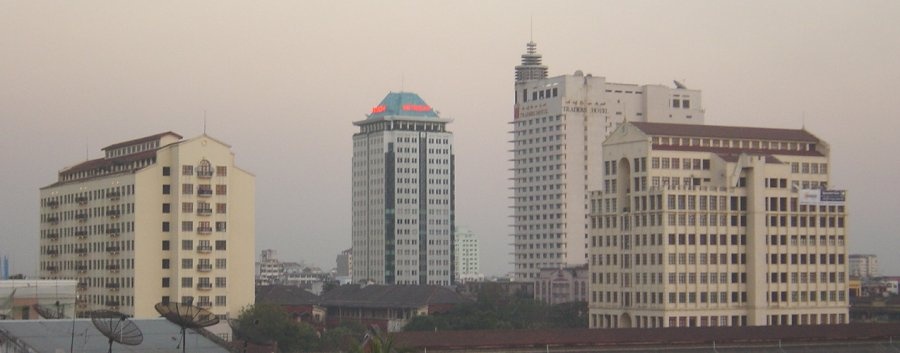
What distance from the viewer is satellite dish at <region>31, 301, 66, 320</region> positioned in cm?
10957

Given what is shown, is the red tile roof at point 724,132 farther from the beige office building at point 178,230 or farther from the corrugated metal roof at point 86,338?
the corrugated metal roof at point 86,338

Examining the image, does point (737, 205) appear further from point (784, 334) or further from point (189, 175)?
point (189, 175)

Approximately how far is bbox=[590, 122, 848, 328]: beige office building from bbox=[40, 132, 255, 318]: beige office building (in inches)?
1273

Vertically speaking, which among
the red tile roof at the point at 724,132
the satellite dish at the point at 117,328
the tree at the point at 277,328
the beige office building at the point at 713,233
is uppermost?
the red tile roof at the point at 724,132

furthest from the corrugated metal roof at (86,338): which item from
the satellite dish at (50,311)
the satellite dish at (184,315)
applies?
the satellite dish at (50,311)

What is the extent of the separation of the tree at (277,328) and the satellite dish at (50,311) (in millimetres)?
19274

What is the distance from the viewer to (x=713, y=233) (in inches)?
5512

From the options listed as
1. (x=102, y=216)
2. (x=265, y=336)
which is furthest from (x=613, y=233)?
(x=102, y=216)

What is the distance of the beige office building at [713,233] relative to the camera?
13800 centimetres

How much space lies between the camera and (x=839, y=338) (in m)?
122

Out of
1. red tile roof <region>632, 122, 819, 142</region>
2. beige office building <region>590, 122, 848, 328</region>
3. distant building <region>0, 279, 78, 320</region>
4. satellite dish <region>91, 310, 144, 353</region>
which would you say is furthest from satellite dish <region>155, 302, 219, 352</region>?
red tile roof <region>632, 122, 819, 142</region>

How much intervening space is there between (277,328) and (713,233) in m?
38.4

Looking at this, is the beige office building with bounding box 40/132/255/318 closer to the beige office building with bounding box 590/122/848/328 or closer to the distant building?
the distant building

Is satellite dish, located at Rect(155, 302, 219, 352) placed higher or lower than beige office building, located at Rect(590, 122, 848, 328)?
lower
